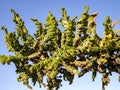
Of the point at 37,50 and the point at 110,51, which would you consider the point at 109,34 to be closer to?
the point at 110,51

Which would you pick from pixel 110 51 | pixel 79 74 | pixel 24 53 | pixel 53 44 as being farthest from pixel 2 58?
pixel 110 51

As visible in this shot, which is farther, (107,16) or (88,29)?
(88,29)

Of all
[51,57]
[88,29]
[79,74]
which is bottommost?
[79,74]

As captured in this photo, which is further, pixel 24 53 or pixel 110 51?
pixel 24 53

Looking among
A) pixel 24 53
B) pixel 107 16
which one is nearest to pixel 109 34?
pixel 107 16

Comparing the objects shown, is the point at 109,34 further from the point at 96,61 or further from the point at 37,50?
the point at 37,50

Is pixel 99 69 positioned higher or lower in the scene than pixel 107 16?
lower

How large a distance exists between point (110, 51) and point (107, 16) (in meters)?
2.35

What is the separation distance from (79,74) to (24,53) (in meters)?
4.26

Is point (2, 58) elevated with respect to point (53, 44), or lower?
lower

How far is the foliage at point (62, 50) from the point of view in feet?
73.3

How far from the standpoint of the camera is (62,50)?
23062 mm

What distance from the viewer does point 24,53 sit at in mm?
23953

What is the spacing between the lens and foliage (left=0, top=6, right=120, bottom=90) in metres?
22.3
